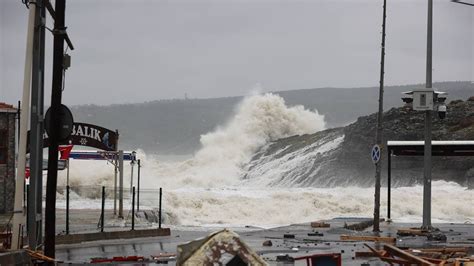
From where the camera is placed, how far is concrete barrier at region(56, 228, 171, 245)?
76.8 feet

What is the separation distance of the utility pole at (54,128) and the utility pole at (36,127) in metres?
0.90

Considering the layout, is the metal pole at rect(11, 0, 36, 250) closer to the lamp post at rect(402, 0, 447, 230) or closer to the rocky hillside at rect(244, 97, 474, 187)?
the lamp post at rect(402, 0, 447, 230)

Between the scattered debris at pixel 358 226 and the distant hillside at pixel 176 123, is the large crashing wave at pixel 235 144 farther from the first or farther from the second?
the distant hillside at pixel 176 123

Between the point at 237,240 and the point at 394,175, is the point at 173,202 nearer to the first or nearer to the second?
the point at 394,175

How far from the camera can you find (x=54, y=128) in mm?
13984

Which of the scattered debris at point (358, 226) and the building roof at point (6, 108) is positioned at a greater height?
the building roof at point (6, 108)

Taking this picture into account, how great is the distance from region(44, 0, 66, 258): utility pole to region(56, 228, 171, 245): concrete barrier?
911cm

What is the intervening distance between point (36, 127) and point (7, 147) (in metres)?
11.4

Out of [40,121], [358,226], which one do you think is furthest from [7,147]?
[358,226]

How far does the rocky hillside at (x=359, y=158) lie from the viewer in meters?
70.9

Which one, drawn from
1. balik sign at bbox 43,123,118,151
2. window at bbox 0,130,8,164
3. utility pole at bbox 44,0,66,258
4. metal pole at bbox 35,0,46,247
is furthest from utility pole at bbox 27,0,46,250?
balik sign at bbox 43,123,118,151

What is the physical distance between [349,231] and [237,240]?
18.4 metres

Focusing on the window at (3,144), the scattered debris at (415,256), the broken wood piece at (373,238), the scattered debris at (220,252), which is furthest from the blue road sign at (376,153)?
the scattered debris at (220,252)

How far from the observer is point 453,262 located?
577 inches
